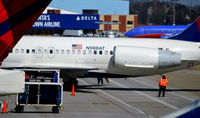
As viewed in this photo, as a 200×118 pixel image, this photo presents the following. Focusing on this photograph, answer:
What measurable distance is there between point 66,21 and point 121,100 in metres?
43.4

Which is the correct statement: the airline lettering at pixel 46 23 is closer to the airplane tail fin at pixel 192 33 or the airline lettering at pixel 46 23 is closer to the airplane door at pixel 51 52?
the airplane door at pixel 51 52

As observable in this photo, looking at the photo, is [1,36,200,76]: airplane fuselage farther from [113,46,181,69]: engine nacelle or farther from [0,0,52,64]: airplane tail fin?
[0,0,52,64]: airplane tail fin

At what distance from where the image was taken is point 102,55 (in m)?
28.1

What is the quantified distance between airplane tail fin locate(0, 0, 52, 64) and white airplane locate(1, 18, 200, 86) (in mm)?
14999

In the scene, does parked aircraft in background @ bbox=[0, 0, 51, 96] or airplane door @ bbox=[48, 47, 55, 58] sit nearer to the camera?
parked aircraft in background @ bbox=[0, 0, 51, 96]

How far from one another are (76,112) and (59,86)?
1471 mm

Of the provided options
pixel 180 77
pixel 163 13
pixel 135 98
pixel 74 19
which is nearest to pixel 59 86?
pixel 135 98

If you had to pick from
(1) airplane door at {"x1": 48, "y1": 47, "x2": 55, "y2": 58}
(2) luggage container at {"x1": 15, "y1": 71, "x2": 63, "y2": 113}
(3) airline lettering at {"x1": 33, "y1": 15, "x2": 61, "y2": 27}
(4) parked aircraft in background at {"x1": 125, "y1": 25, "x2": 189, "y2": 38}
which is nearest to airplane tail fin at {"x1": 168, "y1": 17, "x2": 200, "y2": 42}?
(1) airplane door at {"x1": 48, "y1": 47, "x2": 55, "y2": 58}

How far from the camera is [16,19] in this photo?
1205 centimetres

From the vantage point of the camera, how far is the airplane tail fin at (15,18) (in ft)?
38.1

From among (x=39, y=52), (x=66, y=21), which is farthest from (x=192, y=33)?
(x=66, y=21)

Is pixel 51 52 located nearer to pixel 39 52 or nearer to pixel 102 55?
pixel 39 52

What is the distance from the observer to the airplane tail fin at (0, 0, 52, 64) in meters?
11.6

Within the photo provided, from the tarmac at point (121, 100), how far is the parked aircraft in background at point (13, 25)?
6.91m
